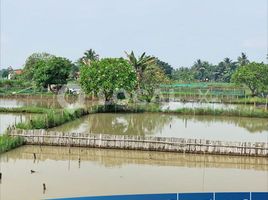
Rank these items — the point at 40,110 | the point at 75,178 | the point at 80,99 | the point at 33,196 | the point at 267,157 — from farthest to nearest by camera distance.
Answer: the point at 80,99 < the point at 40,110 < the point at 267,157 < the point at 75,178 < the point at 33,196

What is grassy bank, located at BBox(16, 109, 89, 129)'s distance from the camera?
19344 mm

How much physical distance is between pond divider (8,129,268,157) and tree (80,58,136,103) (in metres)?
11.8

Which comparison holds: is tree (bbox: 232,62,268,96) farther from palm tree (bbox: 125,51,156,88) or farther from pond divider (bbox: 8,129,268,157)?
pond divider (bbox: 8,129,268,157)

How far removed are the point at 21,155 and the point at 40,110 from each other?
11956 mm

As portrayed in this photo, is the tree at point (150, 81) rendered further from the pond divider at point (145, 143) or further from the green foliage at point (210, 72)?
the green foliage at point (210, 72)

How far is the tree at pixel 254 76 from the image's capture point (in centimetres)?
4219

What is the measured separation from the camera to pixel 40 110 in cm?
2803

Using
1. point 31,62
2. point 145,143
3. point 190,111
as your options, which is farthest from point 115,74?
point 31,62

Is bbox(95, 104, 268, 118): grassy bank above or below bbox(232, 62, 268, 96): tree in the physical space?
below

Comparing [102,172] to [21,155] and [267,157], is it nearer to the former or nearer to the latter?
[21,155]

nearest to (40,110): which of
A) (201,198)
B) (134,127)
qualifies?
(134,127)

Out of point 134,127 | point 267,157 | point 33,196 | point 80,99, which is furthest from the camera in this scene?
point 80,99

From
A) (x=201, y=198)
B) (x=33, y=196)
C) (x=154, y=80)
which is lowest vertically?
(x=33, y=196)

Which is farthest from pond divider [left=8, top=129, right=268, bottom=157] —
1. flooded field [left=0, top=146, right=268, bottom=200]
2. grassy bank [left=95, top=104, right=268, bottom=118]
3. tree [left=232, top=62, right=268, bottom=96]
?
tree [left=232, top=62, right=268, bottom=96]
